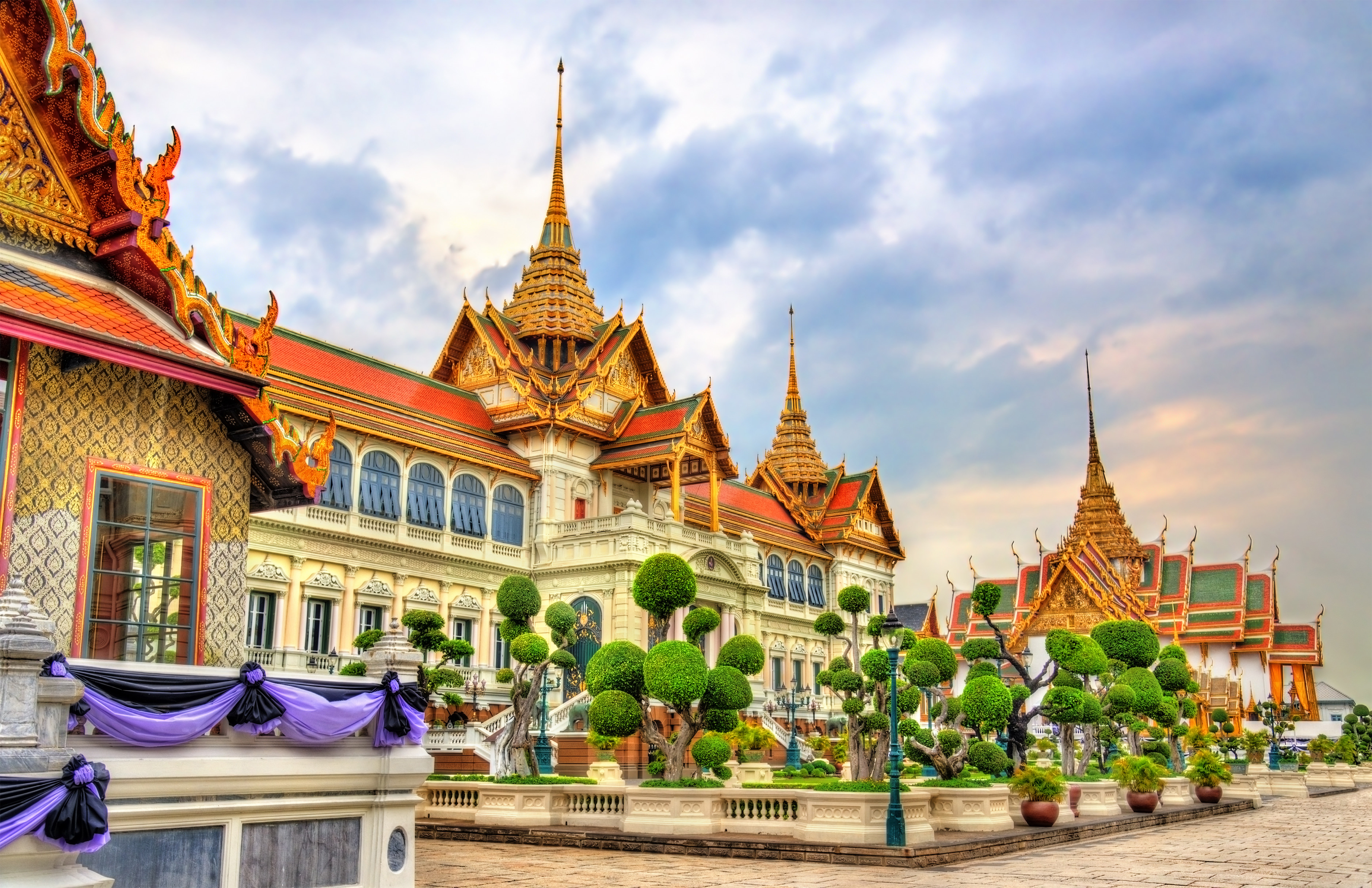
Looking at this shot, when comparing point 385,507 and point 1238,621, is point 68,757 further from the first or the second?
point 1238,621

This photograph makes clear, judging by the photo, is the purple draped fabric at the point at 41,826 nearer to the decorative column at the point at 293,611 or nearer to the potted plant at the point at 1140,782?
the potted plant at the point at 1140,782

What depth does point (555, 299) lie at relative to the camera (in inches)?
1679

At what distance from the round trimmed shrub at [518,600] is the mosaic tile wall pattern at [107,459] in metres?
12.3

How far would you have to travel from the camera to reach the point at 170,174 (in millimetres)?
11852

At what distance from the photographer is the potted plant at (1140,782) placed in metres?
26.1

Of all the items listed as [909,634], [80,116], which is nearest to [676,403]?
[909,634]

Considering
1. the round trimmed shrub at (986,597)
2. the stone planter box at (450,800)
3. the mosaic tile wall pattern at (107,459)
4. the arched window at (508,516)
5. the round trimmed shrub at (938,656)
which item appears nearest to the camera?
the mosaic tile wall pattern at (107,459)

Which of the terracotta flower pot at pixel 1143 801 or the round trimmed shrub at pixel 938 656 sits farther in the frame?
the terracotta flower pot at pixel 1143 801

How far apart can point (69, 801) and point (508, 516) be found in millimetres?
30839

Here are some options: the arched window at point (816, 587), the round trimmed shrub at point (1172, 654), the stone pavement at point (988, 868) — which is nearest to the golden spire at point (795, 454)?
the arched window at point (816, 587)

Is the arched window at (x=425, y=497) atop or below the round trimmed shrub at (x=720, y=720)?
atop

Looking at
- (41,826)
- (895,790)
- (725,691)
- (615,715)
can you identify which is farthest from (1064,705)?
(41,826)

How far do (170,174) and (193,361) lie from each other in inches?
82.0

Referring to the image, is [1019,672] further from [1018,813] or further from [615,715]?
[615,715]
